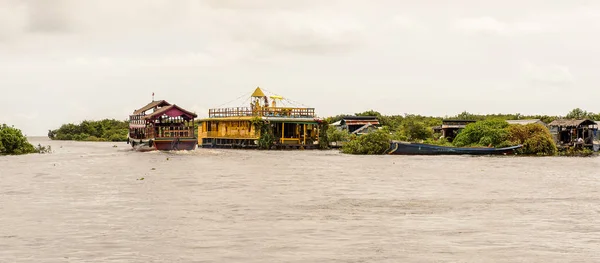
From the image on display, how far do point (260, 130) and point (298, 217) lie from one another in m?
55.2

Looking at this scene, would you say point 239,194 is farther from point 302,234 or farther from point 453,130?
point 453,130

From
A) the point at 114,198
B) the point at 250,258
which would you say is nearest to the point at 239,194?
the point at 114,198

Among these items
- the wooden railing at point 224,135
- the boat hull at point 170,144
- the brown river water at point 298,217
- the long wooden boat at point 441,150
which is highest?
the wooden railing at point 224,135

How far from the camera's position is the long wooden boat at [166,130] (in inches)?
2547

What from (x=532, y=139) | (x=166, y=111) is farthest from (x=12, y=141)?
(x=532, y=139)

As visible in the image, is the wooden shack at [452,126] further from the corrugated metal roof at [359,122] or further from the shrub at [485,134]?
the corrugated metal roof at [359,122]

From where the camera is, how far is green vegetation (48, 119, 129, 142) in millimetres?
118438

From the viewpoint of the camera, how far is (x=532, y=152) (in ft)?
203

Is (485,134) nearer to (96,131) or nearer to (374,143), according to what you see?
(374,143)

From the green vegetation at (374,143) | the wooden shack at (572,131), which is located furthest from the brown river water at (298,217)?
the wooden shack at (572,131)

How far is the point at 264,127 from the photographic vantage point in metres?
74.9

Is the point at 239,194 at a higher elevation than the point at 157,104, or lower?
lower

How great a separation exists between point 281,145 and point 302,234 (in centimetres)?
5847

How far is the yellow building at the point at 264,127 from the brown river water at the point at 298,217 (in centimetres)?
3837
